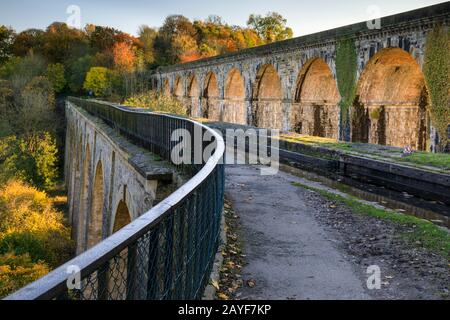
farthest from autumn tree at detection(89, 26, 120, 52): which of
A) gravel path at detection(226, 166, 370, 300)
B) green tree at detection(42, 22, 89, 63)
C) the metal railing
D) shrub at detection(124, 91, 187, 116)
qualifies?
the metal railing

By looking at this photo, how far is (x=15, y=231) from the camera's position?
74.0 feet

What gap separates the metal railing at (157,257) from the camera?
5.55 ft

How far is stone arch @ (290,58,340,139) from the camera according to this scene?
20234 mm

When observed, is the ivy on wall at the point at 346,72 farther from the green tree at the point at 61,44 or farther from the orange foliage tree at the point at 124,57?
the green tree at the point at 61,44

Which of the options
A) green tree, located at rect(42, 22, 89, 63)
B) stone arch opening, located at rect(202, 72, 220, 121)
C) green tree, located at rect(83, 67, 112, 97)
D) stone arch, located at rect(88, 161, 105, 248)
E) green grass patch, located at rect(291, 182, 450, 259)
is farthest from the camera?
green tree, located at rect(42, 22, 89, 63)

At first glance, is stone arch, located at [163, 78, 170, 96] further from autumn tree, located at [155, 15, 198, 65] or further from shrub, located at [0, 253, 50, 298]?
shrub, located at [0, 253, 50, 298]

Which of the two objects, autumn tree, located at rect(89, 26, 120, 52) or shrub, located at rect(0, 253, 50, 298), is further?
autumn tree, located at rect(89, 26, 120, 52)

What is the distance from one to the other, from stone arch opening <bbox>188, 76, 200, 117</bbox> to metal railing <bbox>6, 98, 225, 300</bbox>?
31.2 m

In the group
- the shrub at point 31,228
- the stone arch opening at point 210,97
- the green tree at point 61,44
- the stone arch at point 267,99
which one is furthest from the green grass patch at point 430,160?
the green tree at point 61,44

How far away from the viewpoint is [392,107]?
57.0ft

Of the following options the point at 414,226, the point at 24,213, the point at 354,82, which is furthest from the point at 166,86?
the point at 414,226

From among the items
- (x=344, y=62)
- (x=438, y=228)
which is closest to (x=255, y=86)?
(x=344, y=62)

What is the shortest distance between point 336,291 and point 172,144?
14.3ft

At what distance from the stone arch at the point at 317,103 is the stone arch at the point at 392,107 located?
2.74m
